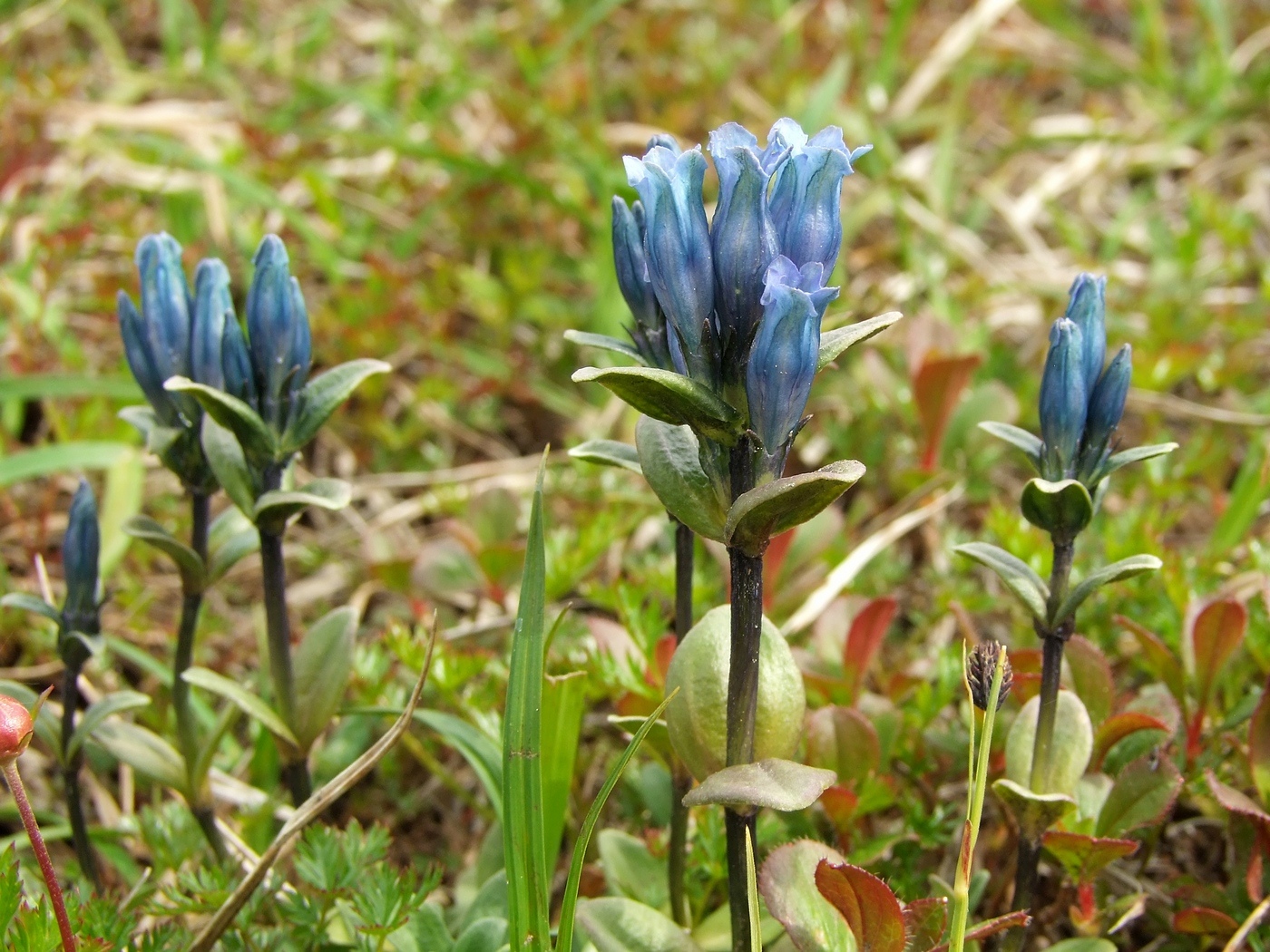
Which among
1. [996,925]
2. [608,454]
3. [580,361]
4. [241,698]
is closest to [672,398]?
[608,454]

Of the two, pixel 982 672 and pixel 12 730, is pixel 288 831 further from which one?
pixel 982 672

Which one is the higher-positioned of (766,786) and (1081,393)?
(1081,393)

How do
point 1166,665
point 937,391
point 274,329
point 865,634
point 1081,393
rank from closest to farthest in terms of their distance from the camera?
1. point 1081,393
2. point 274,329
3. point 1166,665
4. point 865,634
5. point 937,391

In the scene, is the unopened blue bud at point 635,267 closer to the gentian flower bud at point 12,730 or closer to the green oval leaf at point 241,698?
the green oval leaf at point 241,698

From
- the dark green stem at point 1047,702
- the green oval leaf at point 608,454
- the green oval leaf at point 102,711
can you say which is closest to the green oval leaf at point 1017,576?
the dark green stem at point 1047,702

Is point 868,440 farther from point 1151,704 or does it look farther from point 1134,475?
point 1151,704

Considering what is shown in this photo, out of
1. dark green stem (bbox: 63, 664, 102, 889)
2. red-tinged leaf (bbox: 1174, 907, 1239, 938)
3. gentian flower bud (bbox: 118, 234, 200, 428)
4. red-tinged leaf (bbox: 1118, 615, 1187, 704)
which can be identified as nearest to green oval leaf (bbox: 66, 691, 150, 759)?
dark green stem (bbox: 63, 664, 102, 889)
